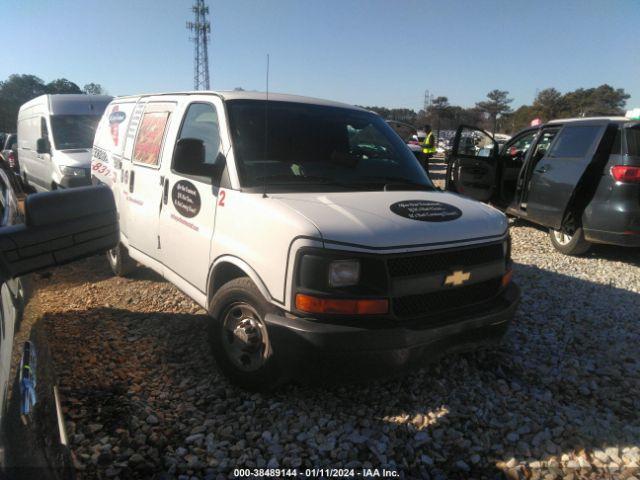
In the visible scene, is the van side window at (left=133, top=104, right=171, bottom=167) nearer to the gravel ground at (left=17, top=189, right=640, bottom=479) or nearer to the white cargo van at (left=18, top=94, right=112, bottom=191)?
the gravel ground at (left=17, top=189, right=640, bottom=479)

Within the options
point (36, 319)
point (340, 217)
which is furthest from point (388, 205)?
point (36, 319)

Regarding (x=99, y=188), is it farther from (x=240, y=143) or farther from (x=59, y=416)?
(x=240, y=143)

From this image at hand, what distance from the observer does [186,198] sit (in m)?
Result: 3.52

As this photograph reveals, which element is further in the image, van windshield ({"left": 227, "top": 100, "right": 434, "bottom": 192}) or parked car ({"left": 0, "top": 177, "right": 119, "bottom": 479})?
van windshield ({"left": 227, "top": 100, "right": 434, "bottom": 192})

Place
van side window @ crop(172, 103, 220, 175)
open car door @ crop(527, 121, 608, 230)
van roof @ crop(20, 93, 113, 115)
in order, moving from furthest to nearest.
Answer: van roof @ crop(20, 93, 113, 115) < open car door @ crop(527, 121, 608, 230) < van side window @ crop(172, 103, 220, 175)

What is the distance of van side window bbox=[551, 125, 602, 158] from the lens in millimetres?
6102

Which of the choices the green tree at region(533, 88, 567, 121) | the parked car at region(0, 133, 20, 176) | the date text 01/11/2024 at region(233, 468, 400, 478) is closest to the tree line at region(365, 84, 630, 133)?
the green tree at region(533, 88, 567, 121)

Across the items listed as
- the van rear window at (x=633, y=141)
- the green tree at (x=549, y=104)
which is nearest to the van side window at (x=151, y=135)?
the van rear window at (x=633, y=141)

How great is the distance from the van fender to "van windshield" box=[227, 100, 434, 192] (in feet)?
1.70

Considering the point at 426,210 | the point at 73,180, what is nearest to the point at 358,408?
the point at 426,210

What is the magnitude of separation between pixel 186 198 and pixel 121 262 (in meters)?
2.14

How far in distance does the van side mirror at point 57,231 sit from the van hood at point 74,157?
24.9 feet

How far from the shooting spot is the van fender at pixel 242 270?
2.65 meters

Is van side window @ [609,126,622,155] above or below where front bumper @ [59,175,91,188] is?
above
